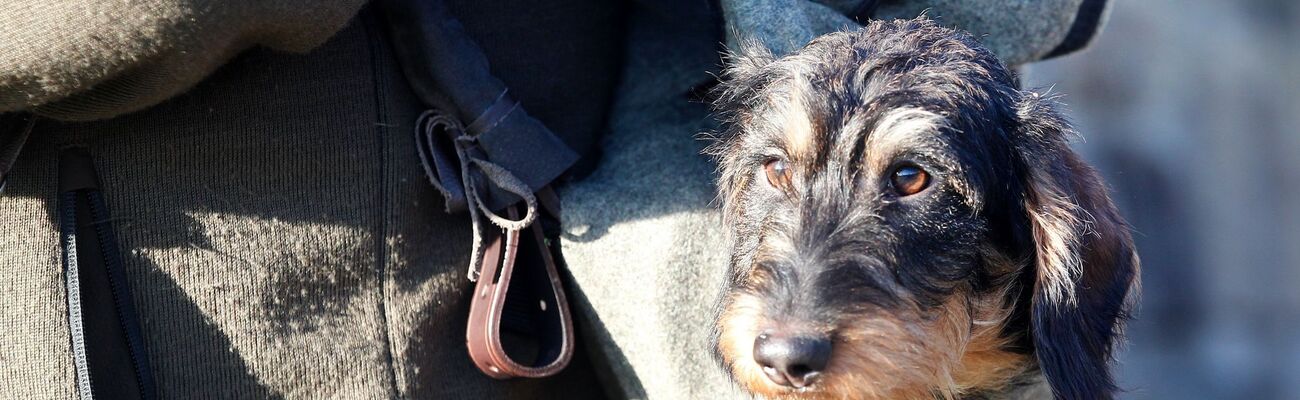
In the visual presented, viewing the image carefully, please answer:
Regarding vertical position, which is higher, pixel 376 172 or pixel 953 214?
pixel 953 214

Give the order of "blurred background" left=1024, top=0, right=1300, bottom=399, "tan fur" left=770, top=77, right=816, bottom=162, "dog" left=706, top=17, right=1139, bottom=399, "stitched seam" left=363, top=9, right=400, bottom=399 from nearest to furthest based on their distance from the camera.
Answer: "dog" left=706, top=17, right=1139, bottom=399
"tan fur" left=770, top=77, right=816, bottom=162
"stitched seam" left=363, top=9, right=400, bottom=399
"blurred background" left=1024, top=0, right=1300, bottom=399

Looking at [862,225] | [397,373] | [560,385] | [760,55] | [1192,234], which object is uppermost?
[760,55]

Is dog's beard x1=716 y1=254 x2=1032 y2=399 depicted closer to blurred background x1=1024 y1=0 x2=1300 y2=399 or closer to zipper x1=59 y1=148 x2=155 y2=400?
zipper x1=59 y1=148 x2=155 y2=400

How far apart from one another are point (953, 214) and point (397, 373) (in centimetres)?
139

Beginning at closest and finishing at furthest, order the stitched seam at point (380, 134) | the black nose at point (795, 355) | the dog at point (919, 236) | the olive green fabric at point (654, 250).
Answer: the black nose at point (795, 355)
the dog at point (919, 236)
the stitched seam at point (380, 134)
the olive green fabric at point (654, 250)

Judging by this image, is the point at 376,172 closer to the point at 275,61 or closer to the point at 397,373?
the point at 275,61

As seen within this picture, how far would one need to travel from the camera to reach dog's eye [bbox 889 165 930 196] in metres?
2.20

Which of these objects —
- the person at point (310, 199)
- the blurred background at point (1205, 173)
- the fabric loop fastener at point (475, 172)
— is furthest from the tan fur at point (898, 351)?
the blurred background at point (1205, 173)

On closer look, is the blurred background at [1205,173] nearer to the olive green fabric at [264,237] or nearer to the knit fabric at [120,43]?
the olive green fabric at [264,237]

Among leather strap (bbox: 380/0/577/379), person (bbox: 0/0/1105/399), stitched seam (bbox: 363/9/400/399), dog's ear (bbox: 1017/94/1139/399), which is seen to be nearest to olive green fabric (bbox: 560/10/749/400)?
person (bbox: 0/0/1105/399)

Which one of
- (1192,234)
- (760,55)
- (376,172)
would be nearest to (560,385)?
(376,172)

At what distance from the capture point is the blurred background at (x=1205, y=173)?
572cm

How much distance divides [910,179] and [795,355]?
0.52 meters

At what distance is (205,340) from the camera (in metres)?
2.41
